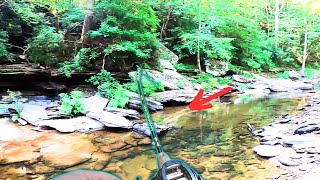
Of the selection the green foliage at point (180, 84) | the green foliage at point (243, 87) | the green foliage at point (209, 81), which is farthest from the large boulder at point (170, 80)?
the green foliage at point (243, 87)

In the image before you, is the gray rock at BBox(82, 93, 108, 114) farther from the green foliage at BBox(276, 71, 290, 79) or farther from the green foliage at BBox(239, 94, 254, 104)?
the green foliage at BBox(276, 71, 290, 79)

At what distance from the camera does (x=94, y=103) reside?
7.92 meters

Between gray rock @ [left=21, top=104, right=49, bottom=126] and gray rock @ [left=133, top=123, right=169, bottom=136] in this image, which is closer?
gray rock @ [left=133, top=123, right=169, bottom=136]

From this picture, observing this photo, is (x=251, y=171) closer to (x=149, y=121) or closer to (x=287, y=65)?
(x=149, y=121)

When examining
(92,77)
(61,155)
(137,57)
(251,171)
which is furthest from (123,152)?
(137,57)

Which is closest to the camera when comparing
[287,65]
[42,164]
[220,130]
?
[42,164]

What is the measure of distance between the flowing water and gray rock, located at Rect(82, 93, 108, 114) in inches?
53.4

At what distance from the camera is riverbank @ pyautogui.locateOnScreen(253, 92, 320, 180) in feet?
12.0

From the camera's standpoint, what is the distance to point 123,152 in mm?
4902

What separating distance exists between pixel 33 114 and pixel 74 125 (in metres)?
1.34

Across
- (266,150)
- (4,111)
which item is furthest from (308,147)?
(4,111)

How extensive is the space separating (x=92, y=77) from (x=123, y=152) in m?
4.99

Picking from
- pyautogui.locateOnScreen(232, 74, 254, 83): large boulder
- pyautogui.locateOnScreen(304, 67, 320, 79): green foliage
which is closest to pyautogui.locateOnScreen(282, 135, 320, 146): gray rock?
pyautogui.locateOnScreen(232, 74, 254, 83): large boulder

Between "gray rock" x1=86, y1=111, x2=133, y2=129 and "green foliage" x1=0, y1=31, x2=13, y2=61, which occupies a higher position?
"green foliage" x1=0, y1=31, x2=13, y2=61
